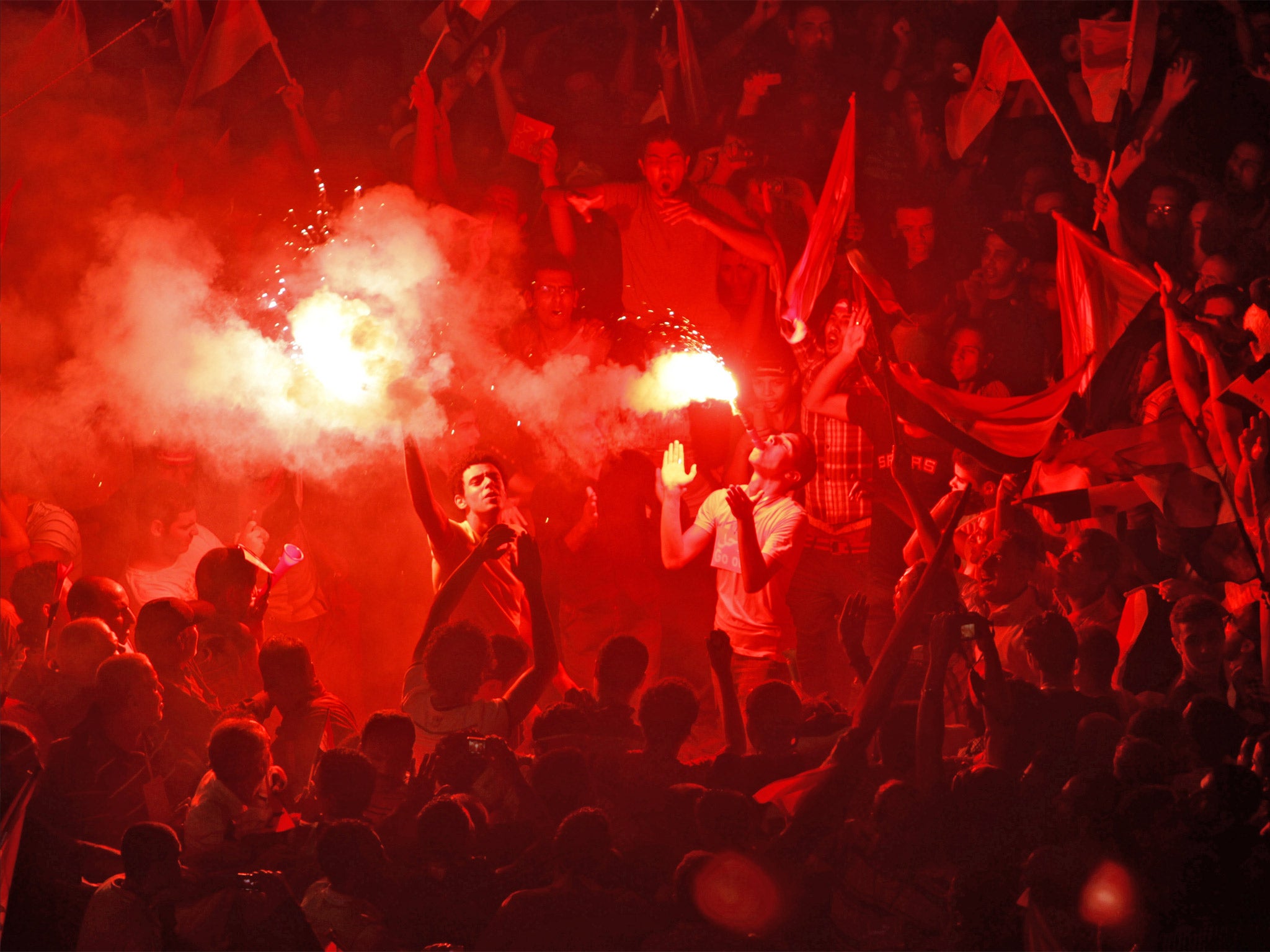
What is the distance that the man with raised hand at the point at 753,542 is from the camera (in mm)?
6121

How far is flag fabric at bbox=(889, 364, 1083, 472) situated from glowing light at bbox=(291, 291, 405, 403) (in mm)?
2891

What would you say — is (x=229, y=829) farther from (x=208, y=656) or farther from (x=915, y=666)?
(x=915, y=666)

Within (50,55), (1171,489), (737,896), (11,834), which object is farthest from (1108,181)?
(11,834)

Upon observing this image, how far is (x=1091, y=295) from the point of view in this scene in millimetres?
6562

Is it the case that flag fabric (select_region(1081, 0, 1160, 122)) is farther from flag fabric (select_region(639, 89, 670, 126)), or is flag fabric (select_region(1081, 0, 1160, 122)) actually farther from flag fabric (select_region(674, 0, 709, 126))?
flag fabric (select_region(639, 89, 670, 126))

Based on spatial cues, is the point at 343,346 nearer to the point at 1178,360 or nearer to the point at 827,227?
the point at 827,227

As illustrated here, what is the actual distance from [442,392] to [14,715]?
2.82 metres

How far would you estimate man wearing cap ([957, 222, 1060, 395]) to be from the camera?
21.8 feet

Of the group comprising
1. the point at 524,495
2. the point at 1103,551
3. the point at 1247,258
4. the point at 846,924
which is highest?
the point at 1247,258

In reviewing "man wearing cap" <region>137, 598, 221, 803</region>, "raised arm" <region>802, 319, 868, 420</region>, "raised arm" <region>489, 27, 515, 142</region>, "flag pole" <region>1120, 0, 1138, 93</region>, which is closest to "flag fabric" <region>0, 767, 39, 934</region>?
"man wearing cap" <region>137, 598, 221, 803</region>

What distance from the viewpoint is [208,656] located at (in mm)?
5059

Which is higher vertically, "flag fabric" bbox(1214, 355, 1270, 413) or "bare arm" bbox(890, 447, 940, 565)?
"flag fabric" bbox(1214, 355, 1270, 413)

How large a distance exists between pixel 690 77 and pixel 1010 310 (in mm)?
2348

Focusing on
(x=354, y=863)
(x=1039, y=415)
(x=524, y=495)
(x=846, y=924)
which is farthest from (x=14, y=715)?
(x=1039, y=415)
